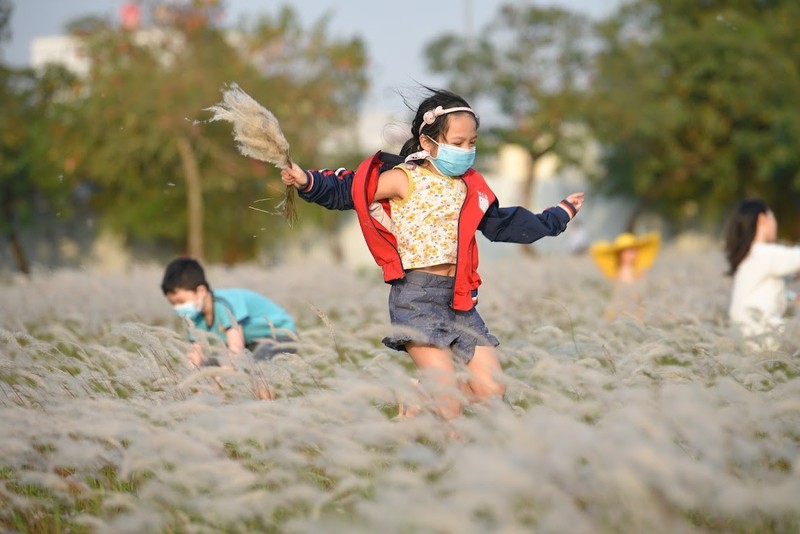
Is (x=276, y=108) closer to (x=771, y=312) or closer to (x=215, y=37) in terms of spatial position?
(x=215, y=37)

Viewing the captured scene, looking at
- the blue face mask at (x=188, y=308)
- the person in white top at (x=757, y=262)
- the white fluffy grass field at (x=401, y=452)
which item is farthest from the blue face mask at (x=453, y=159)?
the person in white top at (x=757, y=262)

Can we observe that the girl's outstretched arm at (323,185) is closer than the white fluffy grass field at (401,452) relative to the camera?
No

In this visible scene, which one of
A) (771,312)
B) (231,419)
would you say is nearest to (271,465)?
(231,419)

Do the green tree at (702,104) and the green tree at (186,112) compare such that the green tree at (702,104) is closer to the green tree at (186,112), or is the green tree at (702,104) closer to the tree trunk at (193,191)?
the green tree at (186,112)

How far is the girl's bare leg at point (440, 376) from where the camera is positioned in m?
3.19

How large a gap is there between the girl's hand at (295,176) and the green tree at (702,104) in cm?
2425

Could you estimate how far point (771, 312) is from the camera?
6.82 m

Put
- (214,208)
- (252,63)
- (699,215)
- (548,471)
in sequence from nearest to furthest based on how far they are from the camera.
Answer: (548,471) → (252,63) → (214,208) → (699,215)

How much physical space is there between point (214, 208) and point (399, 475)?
25580 mm

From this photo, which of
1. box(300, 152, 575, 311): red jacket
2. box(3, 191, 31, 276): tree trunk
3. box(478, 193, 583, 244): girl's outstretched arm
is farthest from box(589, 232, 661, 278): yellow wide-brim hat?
box(3, 191, 31, 276): tree trunk

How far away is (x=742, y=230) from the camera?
6.99 m

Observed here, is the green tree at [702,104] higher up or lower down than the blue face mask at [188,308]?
higher up

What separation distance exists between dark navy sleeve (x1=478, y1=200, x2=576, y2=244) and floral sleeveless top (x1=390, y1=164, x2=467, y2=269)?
19cm

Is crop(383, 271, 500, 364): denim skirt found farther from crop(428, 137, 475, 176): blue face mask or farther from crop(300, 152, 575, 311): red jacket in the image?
crop(428, 137, 475, 176): blue face mask
